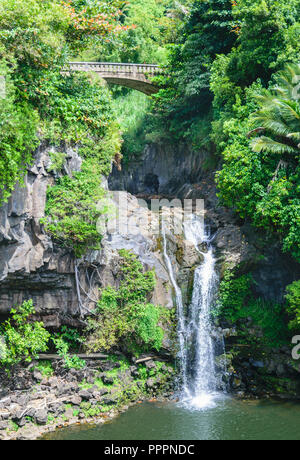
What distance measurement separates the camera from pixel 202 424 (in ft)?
41.7

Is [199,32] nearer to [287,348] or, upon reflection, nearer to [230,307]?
[230,307]

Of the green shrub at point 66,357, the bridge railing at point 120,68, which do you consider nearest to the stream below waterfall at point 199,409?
the green shrub at point 66,357

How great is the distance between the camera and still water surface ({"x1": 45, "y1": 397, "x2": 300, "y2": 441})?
12062mm

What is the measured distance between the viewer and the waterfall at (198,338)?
15.5m

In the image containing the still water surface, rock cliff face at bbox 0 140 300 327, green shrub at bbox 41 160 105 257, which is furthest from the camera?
green shrub at bbox 41 160 105 257

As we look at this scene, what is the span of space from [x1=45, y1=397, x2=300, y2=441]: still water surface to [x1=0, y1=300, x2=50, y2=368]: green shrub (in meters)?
2.84

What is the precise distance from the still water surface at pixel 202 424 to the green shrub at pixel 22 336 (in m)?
2.84

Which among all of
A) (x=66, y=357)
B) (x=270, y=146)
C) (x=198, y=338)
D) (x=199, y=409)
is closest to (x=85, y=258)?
(x=66, y=357)

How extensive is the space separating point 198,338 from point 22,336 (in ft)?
21.1

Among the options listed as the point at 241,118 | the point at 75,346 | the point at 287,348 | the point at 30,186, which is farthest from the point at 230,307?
the point at 30,186

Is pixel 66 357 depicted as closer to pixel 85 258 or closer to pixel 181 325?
pixel 85 258

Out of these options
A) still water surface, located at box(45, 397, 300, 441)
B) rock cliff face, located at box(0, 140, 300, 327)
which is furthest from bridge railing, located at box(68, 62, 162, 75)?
still water surface, located at box(45, 397, 300, 441)

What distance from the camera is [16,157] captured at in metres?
12.4

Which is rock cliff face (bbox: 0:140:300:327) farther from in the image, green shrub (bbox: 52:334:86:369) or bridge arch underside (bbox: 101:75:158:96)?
bridge arch underside (bbox: 101:75:158:96)
